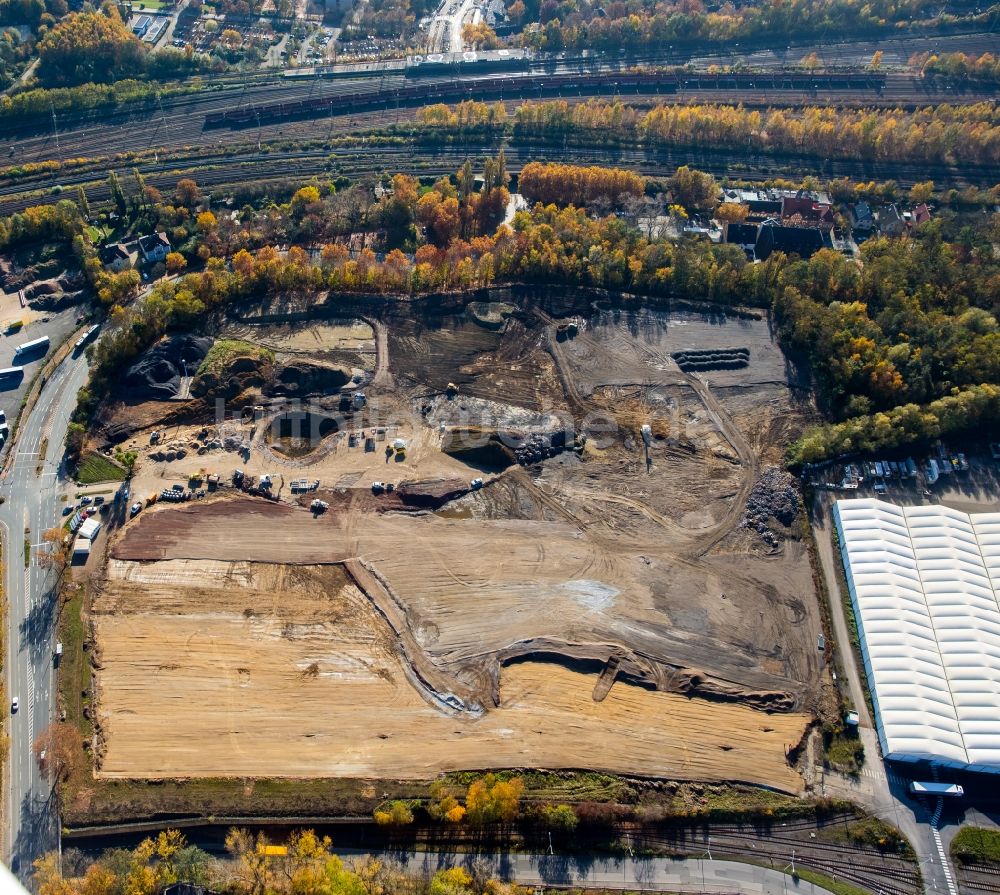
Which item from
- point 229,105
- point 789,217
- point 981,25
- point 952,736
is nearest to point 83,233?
point 229,105

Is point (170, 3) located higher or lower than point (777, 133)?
higher

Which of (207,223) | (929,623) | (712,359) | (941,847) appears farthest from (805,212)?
(207,223)

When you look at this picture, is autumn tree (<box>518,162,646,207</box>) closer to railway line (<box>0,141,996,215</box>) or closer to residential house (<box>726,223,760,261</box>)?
railway line (<box>0,141,996,215</box>)

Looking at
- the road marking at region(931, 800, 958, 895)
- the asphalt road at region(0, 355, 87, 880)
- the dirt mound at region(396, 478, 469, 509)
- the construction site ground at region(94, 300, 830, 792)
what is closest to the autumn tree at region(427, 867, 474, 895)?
the construction site ground at region(94, 300, 830, 792)

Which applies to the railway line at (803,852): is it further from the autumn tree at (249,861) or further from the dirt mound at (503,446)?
the dirt mound at (503,446)

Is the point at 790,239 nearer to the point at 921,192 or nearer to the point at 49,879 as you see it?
the point at 921,192

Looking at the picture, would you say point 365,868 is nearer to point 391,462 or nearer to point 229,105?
point 391,462
